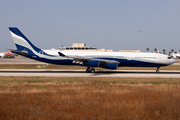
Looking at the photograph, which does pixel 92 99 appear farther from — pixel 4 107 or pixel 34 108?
pixel 4 107

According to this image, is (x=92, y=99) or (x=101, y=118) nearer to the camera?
(x=101, y=118)

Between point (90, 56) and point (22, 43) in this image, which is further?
point (22, 43)

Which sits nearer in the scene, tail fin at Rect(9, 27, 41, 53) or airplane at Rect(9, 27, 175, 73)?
airplane at Rect(9, 27, 175, 73)

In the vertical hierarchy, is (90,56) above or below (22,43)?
below

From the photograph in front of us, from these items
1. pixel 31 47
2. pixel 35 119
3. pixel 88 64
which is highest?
pixel 31 47

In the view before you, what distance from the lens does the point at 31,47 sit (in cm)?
3519

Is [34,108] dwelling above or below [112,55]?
below

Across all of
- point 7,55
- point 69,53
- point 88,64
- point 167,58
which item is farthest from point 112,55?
point 7,55

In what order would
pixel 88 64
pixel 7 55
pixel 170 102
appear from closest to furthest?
pixel 170 102 → pixel 88 64 → pixel 7 55

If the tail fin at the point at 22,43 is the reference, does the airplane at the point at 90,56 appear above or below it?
below

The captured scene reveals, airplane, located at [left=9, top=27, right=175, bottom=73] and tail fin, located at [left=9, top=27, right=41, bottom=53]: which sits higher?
tail fin, located at [left=9, top=27, right=41, bottom=53]

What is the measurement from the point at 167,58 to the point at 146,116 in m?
29.0

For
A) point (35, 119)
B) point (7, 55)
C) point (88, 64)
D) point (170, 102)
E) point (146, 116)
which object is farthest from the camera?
point (7, 55)

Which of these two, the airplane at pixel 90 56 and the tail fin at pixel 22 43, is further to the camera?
the tail fin at pixel 22 43
